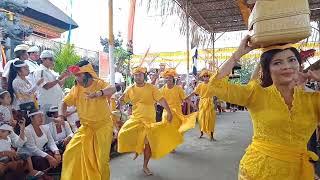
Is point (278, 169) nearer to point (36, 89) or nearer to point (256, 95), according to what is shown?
point (256, 95)

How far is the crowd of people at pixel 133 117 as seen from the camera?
2.43 metres

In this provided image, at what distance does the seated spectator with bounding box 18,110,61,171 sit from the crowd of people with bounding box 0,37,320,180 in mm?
13

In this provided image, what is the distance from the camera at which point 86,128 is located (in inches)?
193

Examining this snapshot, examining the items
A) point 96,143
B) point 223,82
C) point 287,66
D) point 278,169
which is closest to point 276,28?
point 287,66

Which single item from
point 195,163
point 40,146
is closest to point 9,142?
point 40,146

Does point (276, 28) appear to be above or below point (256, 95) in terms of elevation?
above

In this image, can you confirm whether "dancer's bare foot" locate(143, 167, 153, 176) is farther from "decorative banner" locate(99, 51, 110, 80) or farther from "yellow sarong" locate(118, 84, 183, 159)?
"decorative banner" locate(99, 51, 110, 80)

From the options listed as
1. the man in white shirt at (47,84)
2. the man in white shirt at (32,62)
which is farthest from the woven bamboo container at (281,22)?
the man in white shirt at (32,62)

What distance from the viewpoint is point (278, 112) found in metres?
2.43

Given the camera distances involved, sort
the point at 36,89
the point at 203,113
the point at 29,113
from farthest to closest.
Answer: the point at 203,113 < the point at 36,89 < the point at 29,113

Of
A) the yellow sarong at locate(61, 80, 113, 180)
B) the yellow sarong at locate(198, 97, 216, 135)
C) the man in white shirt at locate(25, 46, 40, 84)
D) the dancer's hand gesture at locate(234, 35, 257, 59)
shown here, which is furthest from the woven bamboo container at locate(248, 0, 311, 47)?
the yellow sarong at locate(198, 97, 216, 135)

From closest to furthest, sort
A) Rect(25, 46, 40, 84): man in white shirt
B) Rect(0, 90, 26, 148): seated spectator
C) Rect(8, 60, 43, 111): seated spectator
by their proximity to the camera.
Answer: Rect(0, 90, 26, 148): seated spectator < Rect(8, 60, 43, 111): seated spectator < Rect(25, 46, 40, 84): man in white shirt

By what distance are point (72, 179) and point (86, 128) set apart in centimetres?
67

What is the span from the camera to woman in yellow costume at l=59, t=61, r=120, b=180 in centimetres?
475
